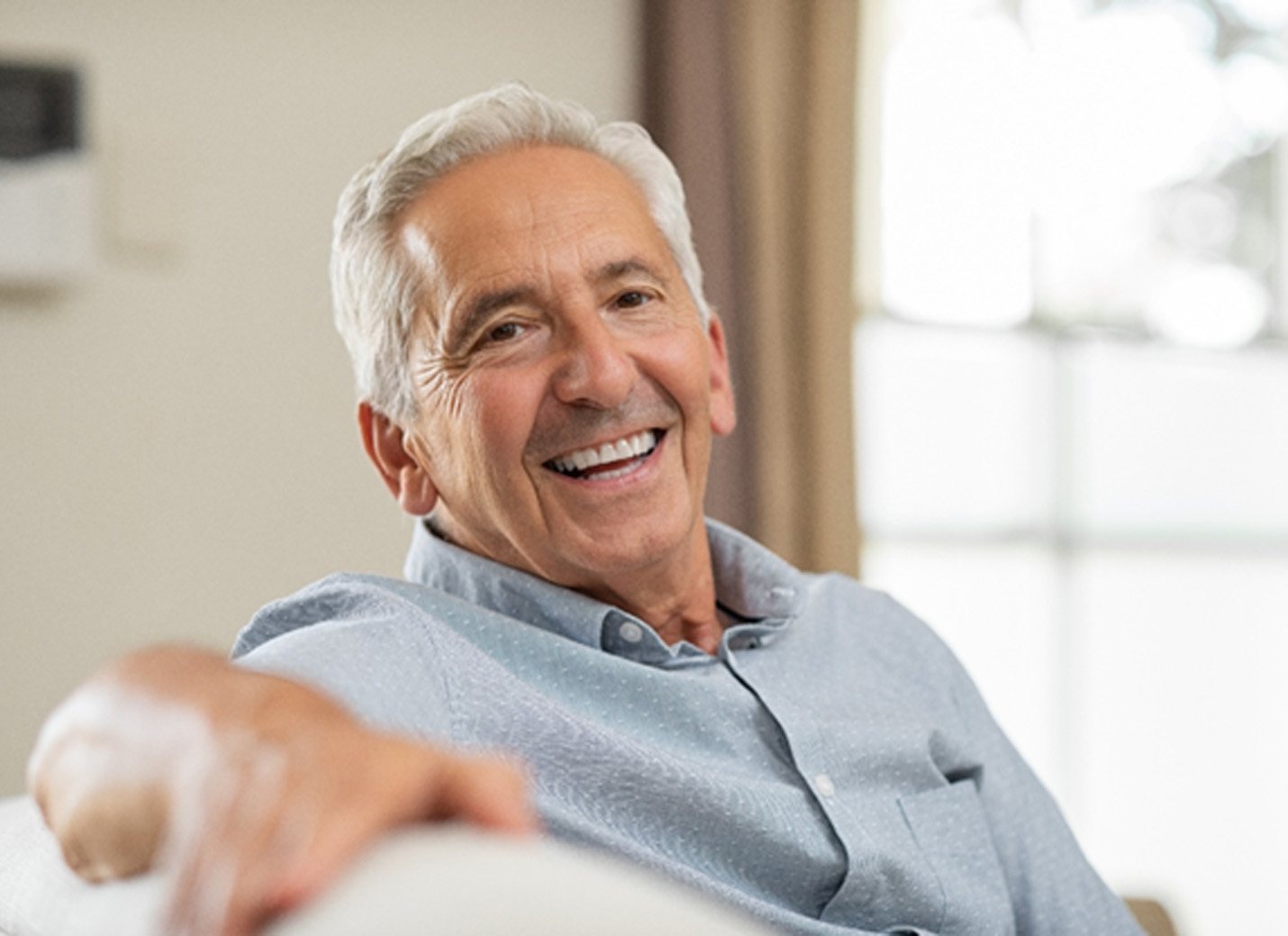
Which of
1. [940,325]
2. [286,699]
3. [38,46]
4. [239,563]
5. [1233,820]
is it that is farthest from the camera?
[1233,820]

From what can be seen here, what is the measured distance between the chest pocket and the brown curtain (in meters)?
1.73

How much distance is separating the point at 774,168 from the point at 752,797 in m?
2.21

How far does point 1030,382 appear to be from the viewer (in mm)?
3932

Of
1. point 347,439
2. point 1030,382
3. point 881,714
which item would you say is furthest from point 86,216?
point 1030,382

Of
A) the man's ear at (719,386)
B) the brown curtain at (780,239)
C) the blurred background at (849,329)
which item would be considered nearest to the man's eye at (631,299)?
the man's ear at (719,386)

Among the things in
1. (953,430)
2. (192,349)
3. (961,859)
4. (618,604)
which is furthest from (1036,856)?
(953,430)

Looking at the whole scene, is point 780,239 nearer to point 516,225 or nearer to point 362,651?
point 516,225

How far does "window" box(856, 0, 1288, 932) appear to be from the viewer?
3.84 m

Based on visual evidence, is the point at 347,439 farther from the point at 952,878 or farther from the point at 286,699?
the point at 286,699

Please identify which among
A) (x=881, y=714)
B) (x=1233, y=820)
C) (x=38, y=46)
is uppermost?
(x=38, y=46)

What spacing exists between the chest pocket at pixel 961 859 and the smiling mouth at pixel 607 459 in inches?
16.6

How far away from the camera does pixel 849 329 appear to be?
3490mm

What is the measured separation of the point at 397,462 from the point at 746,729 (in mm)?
475

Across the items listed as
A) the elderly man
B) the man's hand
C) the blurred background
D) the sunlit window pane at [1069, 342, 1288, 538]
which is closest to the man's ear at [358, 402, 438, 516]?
the elderly man
